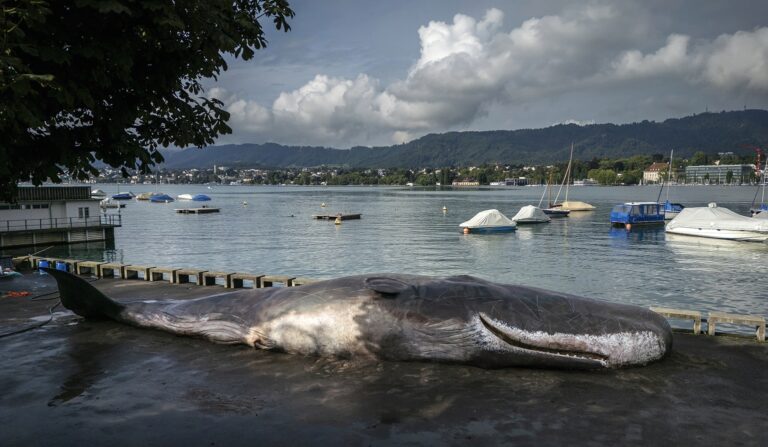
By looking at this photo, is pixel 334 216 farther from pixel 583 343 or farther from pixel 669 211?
pixel 583 343

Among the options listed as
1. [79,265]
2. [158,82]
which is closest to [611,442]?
[158,82]

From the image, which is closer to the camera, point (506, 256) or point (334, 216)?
point (506, 256)

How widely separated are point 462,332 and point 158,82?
6.56m

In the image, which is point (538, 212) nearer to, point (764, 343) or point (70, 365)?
point (764, 343)

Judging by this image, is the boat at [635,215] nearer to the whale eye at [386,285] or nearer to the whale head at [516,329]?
the whale head at [516,329]

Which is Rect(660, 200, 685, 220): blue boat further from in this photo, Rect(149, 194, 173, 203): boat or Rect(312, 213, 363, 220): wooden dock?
Rect(149, 194, 173, 203): boat

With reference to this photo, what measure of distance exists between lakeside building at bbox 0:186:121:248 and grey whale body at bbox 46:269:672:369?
51.0 metres

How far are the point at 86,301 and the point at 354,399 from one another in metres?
8.31

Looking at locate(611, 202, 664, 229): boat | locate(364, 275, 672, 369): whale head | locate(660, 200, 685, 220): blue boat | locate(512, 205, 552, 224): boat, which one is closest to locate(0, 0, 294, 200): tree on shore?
locate(364, 275, 672, 369): whale head

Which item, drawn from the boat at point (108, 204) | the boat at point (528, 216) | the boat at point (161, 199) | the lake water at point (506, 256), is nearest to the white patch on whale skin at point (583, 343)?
the lake water at point (506, 256)

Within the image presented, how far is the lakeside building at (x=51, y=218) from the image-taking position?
51.1 metres

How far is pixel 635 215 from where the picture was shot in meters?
71.4

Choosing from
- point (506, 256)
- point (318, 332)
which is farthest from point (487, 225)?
point (318, 332)

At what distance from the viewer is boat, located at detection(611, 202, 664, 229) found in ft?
233
